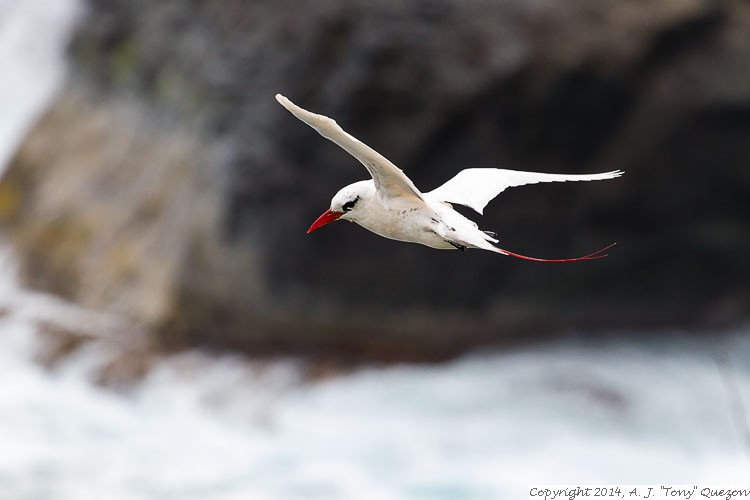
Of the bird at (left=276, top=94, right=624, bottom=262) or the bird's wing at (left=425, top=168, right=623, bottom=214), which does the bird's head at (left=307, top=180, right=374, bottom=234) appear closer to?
the bird at (left=276, top=94, right=624, bottom=262)

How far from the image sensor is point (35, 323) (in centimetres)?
1117

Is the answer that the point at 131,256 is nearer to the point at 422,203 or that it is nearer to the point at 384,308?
the point at 384,308

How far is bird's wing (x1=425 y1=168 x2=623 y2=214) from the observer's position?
4.64 meters

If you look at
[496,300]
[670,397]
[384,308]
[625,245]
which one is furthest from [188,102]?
[670,397]

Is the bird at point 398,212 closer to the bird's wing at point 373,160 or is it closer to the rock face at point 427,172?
the bird's wing at point 373,160

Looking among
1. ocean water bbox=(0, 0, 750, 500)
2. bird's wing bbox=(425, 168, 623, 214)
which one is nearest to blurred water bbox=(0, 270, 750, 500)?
ocean water bbox=(0, 0, 750, 500)

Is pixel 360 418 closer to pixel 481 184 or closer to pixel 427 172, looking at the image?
pixel 427 172

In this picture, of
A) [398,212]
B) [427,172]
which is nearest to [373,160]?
[398,212]

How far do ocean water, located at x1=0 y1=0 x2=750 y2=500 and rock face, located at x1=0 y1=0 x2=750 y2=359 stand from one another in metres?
0.30

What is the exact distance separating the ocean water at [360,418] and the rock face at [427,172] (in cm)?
30

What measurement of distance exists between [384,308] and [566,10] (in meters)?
Answer: 3.08

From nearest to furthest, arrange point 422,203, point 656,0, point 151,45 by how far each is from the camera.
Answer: point 422,203, point 656,0, point 151,45

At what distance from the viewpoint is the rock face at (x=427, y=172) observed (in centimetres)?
960

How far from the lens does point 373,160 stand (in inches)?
158
